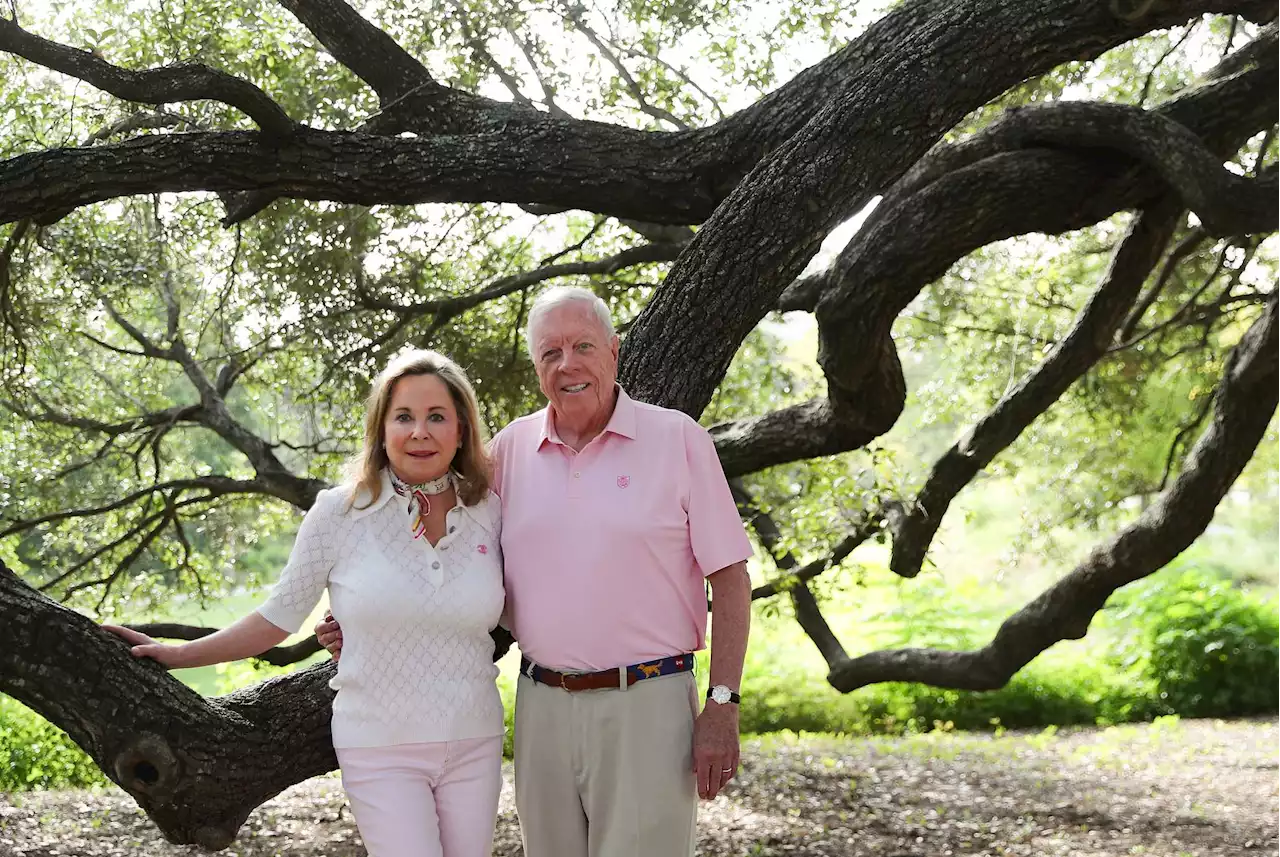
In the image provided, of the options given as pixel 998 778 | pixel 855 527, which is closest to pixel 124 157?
pixel 855 527

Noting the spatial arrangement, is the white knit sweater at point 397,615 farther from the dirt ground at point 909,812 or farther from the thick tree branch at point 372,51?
the dirt ground at point 909,812

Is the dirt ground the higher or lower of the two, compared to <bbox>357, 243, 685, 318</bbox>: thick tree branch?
lower

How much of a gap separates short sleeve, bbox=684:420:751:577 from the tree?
28.8 inches

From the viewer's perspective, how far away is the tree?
371 cm

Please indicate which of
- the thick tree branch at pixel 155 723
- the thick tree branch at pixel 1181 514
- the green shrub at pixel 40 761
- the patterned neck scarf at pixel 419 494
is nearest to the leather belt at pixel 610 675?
the patterned neck scarf at pixel 419 494

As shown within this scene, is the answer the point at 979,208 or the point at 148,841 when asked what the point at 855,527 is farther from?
the point at 148,841

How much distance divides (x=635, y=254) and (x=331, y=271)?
5.43 feet

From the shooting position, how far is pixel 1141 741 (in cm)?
984

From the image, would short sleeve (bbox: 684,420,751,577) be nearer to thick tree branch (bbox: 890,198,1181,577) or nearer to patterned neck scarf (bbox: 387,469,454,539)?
patterned neck scarf (bbox: 387,469,454,539)

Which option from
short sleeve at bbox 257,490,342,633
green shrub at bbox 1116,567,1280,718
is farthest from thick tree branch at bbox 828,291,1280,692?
green shrub at bbox 1116,567,1280,718

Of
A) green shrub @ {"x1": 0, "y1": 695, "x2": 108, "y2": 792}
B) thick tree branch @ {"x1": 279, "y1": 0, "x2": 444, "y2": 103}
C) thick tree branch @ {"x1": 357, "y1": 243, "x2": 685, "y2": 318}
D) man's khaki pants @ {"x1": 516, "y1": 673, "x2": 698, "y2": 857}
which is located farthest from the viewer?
green shrub @ {"x1": 0, "y1": 695, "x2": 108, "y2": 792}

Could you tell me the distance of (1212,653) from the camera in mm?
11586

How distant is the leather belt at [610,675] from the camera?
2.72 meters

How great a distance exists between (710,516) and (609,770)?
0.58 meters
